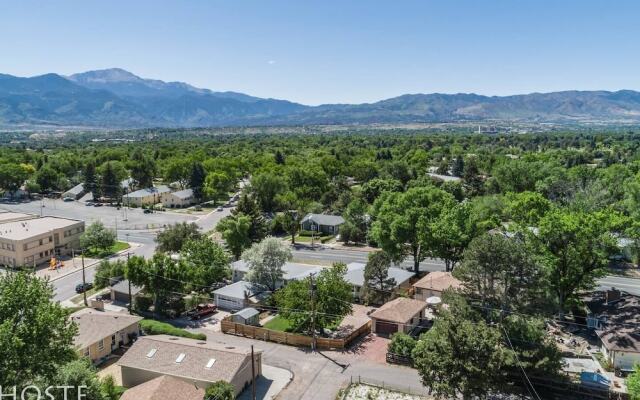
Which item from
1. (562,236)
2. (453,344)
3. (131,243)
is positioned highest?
(562,236)

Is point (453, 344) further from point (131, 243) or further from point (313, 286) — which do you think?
point (131, 243)

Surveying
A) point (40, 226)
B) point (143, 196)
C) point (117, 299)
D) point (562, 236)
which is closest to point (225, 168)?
point (143, 196)

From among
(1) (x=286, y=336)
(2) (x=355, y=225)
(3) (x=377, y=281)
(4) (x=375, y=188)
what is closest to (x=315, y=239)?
(2) (x=355, y=225)

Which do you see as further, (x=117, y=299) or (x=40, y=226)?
(x=40, y=226)

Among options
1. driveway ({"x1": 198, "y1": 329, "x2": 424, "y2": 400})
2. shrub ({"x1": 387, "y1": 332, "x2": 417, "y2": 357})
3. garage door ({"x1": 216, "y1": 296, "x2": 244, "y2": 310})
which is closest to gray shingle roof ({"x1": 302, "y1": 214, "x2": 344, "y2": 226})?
garage door ({"x1": 216, "y1": 296, "x2": 244, "y2": 310})

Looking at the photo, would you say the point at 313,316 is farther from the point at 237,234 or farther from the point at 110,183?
the point at 110,183

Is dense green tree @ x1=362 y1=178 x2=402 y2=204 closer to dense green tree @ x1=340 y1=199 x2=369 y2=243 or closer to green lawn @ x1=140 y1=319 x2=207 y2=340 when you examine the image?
dense green tree @ x1=340 y1=199 x2=369 y2=243
